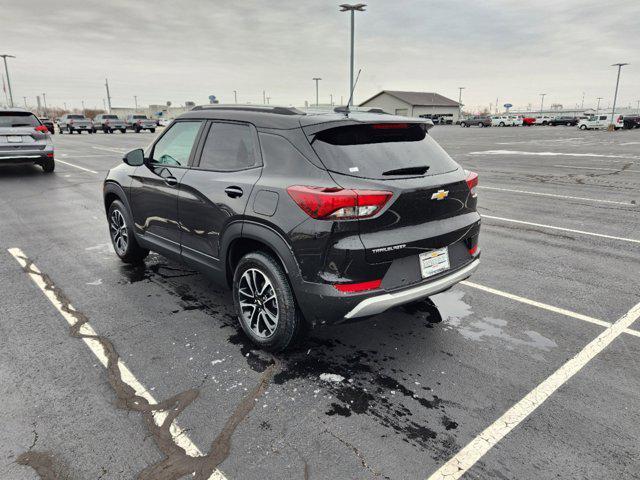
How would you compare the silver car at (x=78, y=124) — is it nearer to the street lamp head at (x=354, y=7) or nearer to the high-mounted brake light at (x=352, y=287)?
the street lamp head at (x=354, y=7)

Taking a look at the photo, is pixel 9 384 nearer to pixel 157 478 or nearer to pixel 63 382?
pixel 63 382

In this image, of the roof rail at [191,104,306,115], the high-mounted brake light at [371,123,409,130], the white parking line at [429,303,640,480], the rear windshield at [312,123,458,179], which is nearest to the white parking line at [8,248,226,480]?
the white parking line at [429,303,640,480]

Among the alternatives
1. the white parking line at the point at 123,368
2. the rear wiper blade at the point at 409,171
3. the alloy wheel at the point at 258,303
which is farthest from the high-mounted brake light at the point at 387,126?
the white parking line at the point at 123,368

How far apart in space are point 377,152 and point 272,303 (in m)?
1.34

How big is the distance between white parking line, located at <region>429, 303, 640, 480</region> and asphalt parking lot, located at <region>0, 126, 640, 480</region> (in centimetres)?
1

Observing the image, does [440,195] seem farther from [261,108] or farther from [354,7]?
[354,7]

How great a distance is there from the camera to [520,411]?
9.23 feet

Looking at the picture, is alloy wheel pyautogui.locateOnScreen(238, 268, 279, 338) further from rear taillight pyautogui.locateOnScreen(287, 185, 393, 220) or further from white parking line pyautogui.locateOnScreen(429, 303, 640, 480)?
white parking line pyautogui.locateOnScreen(429, 303, 640, 480)

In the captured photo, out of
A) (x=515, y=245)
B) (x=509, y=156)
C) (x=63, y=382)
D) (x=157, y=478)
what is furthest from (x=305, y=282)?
(x=509, y=156)

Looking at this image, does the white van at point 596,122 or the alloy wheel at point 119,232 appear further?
the white van at point 596,122

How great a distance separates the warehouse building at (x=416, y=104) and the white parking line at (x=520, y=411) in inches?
3482

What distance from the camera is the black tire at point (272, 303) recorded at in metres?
3.25

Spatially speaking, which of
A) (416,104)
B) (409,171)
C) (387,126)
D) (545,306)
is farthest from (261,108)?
(416,104)

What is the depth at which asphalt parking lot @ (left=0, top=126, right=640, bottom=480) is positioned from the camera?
7.98ft
